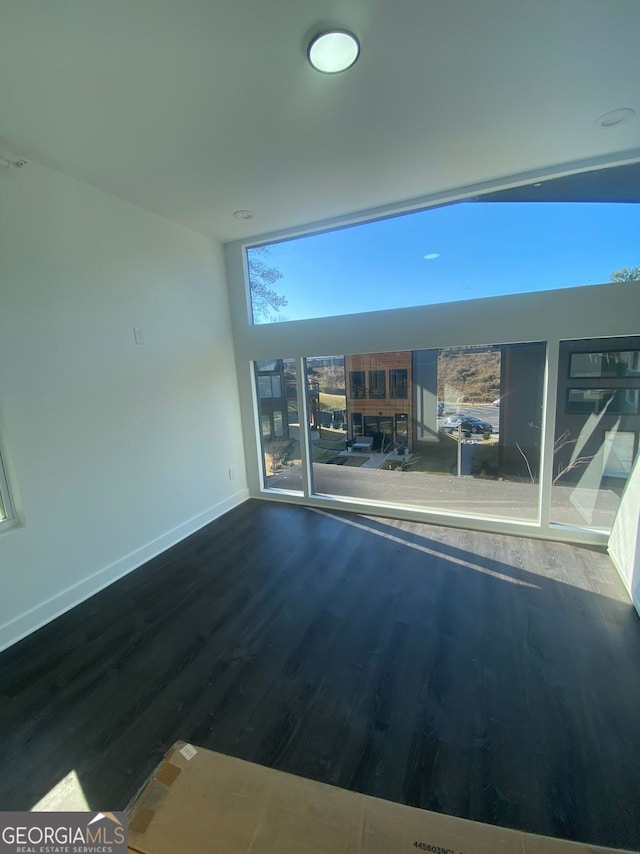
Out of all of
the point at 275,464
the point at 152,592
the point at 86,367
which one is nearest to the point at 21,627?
the point at 152,592

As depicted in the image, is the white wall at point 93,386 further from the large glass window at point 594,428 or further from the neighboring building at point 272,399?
the large glass window at point 594,428

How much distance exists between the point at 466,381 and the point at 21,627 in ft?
12.2

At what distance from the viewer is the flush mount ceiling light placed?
1.45 metres

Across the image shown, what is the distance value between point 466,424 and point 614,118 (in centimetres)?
217

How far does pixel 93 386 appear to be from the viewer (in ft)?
8.35

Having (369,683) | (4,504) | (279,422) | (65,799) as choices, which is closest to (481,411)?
(279,422)

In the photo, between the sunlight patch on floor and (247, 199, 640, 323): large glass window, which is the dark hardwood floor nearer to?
the sunlight patch on floor

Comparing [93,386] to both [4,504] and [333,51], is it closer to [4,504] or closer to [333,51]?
[4,504]

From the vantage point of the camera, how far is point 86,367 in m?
2.50

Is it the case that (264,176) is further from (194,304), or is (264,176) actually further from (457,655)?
(457,655)

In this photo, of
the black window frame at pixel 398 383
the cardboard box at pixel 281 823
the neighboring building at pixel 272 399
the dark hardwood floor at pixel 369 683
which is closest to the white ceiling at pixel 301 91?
the black window frame at pixel 398 383

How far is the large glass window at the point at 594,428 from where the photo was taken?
2684 millimetres

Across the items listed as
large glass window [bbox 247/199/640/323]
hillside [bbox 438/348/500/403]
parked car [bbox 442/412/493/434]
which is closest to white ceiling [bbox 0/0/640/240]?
large glass window [bbox 247/199/640/323]

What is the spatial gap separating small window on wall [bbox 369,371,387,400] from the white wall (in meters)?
1.66
